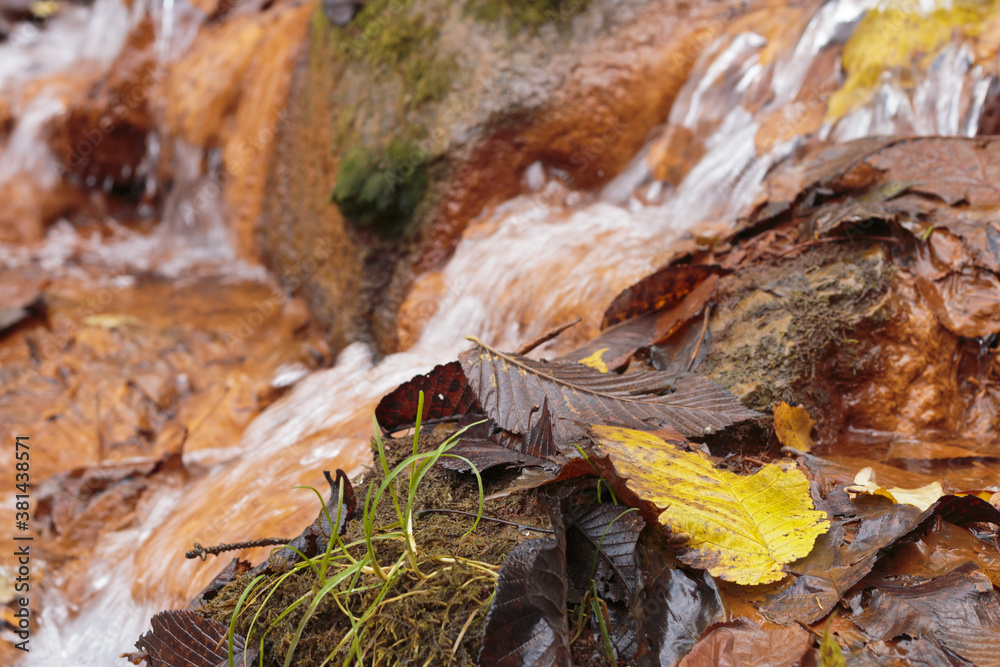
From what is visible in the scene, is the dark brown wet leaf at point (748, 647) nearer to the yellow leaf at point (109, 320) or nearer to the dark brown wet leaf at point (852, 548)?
the dark brown wet leaf at point (852, 548)

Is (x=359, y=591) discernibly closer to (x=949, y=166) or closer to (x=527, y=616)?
(x=527, y=616)

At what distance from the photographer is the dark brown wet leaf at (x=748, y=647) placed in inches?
38.6

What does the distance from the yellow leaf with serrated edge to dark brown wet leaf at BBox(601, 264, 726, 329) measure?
76 centimetres

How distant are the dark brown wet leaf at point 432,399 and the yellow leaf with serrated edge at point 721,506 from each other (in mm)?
365

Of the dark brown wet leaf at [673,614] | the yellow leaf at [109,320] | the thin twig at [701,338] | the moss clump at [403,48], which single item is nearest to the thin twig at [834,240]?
the thin twig at [701,338]

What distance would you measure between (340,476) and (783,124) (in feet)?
9.76

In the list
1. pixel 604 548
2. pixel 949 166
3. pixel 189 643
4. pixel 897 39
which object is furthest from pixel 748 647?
pixel 897 39

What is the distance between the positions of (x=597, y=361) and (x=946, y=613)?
97 cm

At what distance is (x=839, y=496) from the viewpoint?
1.31m

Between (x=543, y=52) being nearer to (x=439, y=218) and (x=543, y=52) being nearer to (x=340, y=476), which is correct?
(x=439, y=218)

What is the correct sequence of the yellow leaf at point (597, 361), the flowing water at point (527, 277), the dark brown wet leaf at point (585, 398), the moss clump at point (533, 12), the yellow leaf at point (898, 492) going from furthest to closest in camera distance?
1. the moss clump at point (533, 12)
2. the flowing water at point (527, 277)
3. the yellow leaf at point (597, 361)
4. the dark brown wet leaf at point (585, 398)
5. the yellow leaf at point (898, 492)

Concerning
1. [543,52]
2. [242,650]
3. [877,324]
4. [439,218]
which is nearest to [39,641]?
[242,650]

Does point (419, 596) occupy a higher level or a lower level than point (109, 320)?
higher

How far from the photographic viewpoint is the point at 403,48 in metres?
4.17
